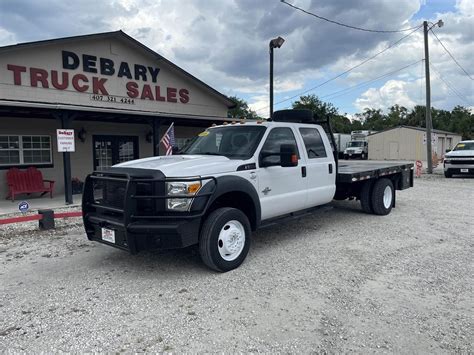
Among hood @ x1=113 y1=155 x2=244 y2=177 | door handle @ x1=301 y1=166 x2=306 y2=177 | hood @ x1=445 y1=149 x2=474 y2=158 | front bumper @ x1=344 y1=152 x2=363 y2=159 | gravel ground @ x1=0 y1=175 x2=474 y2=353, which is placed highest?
front bumper @ x1=344 y1=152 x2=363 y2=159

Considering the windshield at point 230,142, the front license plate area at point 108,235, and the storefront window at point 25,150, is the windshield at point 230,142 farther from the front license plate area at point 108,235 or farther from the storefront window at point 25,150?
the storefront window at point 25,150

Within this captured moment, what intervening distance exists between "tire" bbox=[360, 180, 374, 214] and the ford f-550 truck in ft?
6.07

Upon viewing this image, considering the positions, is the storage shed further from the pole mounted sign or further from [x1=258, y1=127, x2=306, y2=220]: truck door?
[x1=258, y1=127, x2=306, y2=220]: truck door

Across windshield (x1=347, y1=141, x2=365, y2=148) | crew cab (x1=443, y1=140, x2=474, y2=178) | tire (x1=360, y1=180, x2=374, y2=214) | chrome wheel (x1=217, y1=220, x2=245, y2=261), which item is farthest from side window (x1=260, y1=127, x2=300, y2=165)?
windshield (x1=347, y1=141, x2=365, y2=148)

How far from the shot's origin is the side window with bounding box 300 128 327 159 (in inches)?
245

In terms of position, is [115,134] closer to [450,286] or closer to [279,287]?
[279,287]

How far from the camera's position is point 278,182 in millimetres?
5461

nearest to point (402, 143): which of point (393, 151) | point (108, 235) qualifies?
point (393, 151)

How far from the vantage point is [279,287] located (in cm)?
420

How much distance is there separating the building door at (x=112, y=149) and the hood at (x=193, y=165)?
1004 centimetres

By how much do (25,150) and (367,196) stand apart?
11.1 meters

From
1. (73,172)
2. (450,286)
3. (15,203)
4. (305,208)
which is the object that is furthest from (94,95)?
→ (450,286)

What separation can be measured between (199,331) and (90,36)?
13.5 meters

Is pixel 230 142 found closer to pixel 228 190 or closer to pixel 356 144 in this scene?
pixel 228 190
